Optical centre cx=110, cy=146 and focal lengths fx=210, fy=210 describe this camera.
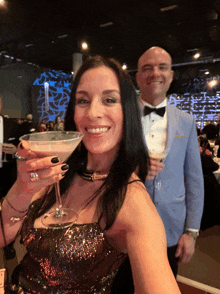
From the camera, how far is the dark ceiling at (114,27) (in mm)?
4422

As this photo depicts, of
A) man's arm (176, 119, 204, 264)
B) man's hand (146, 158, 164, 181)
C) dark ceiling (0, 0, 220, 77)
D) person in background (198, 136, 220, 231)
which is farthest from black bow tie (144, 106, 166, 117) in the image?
dark ceiling (0, 0, 220, 77)

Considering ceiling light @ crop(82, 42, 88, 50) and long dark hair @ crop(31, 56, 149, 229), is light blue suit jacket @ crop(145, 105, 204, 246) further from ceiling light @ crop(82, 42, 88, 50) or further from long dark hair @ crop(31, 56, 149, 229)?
ceiling light @ crop(82, 42, 88, 50)

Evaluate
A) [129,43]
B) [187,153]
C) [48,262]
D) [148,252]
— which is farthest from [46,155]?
[129,43]

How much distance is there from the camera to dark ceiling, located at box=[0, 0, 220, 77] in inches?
174

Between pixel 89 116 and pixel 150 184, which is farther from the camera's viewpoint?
pixel 150 184

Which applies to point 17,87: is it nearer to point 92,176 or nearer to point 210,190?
point 210,190

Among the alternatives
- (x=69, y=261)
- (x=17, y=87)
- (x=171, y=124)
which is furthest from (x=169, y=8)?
(x=17, y=87)

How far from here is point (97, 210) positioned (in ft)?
3.53

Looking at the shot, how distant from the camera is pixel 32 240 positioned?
1039 mm

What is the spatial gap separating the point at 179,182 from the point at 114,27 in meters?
5.28

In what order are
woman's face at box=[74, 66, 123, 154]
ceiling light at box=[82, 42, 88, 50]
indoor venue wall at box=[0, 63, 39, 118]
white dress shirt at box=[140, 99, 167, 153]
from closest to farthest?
woman's face at box=[74, 66, 123, 154] → white dress shirt at box=[140, 99, 167, 153] → ceiling light at box=[82, 42, 88, 50] → indoor venue wall at box=[0, 63, 39, 118]

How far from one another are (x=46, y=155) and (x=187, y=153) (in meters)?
1.09

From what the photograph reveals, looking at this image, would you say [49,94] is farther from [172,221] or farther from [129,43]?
[172,221]

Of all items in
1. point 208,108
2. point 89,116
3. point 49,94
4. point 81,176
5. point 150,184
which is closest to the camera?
point 89,116
